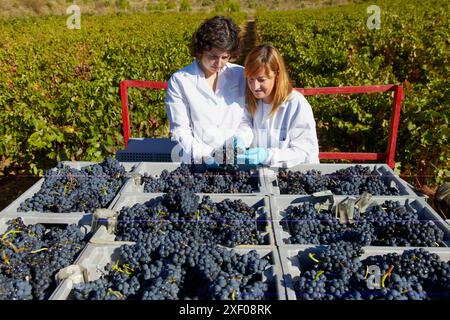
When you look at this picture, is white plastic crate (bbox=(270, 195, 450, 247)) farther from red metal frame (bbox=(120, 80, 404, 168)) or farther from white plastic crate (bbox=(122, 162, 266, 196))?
red metal frame (bbox=(120, 80, 404, 168))

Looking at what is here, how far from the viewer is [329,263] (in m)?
1.71

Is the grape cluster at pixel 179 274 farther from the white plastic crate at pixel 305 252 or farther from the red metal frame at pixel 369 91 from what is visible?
the red metal frame at pixel 369 91

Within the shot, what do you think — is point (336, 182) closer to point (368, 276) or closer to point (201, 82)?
point (368, 276)

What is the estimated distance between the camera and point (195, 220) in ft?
6.72

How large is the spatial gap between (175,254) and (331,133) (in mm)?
4332

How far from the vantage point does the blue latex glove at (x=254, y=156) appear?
271 centimetres

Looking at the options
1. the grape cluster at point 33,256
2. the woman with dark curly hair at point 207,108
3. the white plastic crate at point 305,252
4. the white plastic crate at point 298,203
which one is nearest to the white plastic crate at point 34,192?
the grape cluster at point 33,256

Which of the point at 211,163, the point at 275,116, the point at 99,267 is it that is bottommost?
the point at 99,267

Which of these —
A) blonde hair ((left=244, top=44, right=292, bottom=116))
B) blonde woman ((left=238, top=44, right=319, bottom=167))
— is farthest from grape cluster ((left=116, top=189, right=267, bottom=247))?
blonde hair ((left=244, top=44, right=292, bottom=116))

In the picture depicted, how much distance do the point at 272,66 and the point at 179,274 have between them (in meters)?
1.53

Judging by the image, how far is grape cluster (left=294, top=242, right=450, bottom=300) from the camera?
156cm

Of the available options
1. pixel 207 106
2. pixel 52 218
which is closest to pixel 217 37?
pixel 207 106
